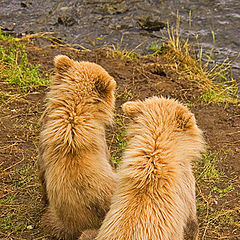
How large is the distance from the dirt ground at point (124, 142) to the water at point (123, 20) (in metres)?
1.44

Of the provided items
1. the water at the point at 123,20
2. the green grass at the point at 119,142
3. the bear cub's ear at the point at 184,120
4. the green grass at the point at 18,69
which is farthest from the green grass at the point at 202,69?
the bear cub's ear at the point at 184,120

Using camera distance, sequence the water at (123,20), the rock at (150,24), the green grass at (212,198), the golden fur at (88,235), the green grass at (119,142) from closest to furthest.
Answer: the golden fur at (88,235), the green grass at (212,198), the green grass at (119,142), the water at (123,20), the rock at (150,24)

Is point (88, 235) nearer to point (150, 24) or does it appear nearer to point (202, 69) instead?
point (202, 69)

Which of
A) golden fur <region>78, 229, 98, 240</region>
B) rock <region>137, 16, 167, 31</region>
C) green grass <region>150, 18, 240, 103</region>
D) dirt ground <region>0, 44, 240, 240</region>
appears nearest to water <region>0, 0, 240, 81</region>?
rock <region>137, 16, 167, 31</region>

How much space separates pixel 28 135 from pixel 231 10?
6.47 meters

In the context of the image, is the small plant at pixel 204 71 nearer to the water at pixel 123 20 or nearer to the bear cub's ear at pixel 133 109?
the water at pixel 123 20

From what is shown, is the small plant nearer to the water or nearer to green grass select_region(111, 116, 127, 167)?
the water

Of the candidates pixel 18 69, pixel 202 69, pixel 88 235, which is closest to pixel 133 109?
pixel 88 235

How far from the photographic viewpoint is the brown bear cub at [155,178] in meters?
3.60

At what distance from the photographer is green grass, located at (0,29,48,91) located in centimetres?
767

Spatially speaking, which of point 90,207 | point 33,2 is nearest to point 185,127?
point 90,207

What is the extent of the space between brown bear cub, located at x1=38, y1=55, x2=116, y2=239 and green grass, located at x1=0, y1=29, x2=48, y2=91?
3.02 metres

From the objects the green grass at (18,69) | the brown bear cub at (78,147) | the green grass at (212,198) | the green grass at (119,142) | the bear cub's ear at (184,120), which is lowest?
the green grass at (212,198)

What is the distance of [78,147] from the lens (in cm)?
442
